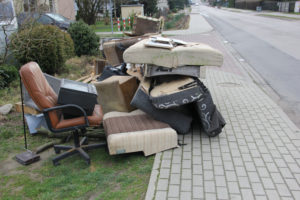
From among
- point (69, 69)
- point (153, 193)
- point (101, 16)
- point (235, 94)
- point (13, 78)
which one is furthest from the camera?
point (101, 16)

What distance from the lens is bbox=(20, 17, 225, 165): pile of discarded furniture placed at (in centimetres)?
407

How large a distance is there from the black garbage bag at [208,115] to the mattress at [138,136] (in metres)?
0.56

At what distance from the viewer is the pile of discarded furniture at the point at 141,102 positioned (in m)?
4.07

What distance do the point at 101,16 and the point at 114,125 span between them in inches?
1449

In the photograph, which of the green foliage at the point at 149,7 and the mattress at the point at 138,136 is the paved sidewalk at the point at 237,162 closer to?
the mattress at the point at 138,136

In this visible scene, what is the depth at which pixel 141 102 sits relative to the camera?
15.3 feet

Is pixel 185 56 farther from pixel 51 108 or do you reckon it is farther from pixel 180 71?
pixel 51 108


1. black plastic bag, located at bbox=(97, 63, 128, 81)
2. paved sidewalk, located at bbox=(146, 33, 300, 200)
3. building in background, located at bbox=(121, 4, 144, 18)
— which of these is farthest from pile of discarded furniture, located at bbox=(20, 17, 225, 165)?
building in background, located at bbox=(121, 4, 144, 18)

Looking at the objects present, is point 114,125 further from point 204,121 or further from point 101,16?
point 101,16

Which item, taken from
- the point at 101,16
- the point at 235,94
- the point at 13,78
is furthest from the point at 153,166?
the point at 101,16

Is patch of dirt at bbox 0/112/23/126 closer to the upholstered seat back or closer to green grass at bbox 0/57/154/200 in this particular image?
green grass at bbox 0/57/154/200

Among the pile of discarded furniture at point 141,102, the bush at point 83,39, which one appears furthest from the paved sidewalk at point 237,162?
the bush at point 83,39

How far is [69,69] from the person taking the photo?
9977 millimetres

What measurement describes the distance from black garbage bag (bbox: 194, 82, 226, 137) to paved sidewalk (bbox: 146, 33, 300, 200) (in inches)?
6.6
